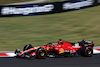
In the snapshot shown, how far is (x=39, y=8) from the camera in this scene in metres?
19.3

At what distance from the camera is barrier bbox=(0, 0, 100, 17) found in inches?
742

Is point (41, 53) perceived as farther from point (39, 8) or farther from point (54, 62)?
point (39, 8)

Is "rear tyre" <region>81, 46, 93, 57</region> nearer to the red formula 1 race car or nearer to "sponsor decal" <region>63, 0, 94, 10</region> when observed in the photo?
the red formula 1 race car

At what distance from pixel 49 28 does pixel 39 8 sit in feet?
10.8

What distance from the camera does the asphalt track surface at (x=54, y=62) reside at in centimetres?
898

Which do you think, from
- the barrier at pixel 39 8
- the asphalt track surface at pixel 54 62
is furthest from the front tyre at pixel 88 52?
the barrier at pixel 39 8

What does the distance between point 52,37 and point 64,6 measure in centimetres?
682

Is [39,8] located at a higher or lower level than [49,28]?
higher

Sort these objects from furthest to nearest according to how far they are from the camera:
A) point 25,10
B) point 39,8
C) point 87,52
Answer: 1. point 39,8
2. point 25,10
3. point 87,52

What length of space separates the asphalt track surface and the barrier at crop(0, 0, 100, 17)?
379 inches

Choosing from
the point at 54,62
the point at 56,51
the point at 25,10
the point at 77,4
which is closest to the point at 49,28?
the point at 25,10

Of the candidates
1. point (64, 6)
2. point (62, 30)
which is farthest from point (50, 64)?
point (64, 6)

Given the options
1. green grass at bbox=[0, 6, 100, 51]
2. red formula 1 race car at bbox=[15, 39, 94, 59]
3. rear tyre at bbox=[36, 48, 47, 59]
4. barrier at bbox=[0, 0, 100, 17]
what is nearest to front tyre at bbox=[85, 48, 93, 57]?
red formula 1 race car at bbox=[15, 39, 94, 59]

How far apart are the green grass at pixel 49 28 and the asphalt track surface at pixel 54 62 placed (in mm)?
2273
